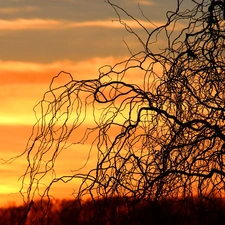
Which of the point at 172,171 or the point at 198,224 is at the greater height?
the point at 172,171

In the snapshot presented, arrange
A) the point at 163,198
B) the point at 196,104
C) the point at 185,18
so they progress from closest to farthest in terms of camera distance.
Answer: the point at 163,198, the point at 196,104, the point at 185,18

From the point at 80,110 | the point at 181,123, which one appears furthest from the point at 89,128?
the point at 181,123

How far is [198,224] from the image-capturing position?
20.7 ft

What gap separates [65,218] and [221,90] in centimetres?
164

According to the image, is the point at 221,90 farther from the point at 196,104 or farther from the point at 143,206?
the point at 143,206

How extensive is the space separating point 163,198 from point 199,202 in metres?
0.30

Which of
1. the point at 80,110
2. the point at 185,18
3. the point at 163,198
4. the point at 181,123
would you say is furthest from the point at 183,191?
the point at 185,18

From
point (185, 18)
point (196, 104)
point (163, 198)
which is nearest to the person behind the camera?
point (163, 198)

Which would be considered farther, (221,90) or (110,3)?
(110,3)

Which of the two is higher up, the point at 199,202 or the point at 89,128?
the point at 89,128

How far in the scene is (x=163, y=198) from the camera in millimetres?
6301

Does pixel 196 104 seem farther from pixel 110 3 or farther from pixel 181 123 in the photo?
pixel 110 3

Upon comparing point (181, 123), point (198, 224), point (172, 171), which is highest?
point (181, 123)

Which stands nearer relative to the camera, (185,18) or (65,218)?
(65,218)
